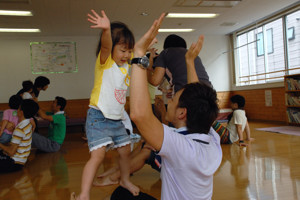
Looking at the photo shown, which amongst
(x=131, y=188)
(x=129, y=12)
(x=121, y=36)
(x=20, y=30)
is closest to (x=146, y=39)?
(x=121, y=36)

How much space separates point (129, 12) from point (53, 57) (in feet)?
9.55

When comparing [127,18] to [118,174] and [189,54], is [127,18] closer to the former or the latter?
[118,174]

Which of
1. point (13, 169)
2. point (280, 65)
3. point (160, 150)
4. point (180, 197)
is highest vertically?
point (280, 65)

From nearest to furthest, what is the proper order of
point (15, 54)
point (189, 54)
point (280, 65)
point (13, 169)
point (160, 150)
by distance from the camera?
point (160, 150) < point (189, 54) < point (13, 169) < point (280, 65) < point (15, 54)

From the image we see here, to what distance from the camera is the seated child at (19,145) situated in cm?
249

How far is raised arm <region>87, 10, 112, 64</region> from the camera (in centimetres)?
106

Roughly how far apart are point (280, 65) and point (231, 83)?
81.8 inches

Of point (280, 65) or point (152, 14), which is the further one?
point (280, 65)

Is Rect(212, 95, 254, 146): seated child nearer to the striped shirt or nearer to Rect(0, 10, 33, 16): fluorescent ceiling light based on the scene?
the striped shirt

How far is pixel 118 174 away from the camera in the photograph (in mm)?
1971

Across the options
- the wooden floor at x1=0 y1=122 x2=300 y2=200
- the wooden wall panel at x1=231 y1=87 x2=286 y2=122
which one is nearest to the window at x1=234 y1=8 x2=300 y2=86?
the wooden wall panel at x1=231 y1=87 x2=286 y2=122

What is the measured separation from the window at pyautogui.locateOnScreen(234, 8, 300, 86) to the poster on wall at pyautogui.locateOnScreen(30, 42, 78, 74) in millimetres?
5157

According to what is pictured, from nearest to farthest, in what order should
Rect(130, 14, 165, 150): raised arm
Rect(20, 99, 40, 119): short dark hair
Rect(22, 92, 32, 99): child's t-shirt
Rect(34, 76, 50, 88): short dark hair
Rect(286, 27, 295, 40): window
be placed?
Rect(130, 14, 165, 150): raised arm, Rect(20, 99, 40, 119): short dark hair, Rect(22, 92, 32, 99): child's t-shirt, Rect(34, 76, 50, 88): short dark hair, Rect(286, 27, 295, 40): window

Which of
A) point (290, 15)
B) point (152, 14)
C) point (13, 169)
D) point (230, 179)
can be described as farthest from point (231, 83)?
point (13, 169)
